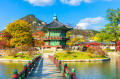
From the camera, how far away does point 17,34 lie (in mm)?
37031

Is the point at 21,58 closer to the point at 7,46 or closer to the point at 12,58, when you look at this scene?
the point at 12,58

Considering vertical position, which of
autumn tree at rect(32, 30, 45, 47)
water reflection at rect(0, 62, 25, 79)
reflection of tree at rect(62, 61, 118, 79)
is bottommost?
reflection of tree at rect(62, 61, 118, 79)

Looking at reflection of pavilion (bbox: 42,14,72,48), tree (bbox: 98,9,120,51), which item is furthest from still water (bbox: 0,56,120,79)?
tree (bbox: 98,9,120,51)

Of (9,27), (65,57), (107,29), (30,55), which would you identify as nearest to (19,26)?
(9,27)

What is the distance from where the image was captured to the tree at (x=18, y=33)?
37.2 metres

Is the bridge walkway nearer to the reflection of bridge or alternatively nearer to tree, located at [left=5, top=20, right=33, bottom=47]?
the reflection of bridge

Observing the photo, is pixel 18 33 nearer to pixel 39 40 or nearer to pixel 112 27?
pixel 39 40

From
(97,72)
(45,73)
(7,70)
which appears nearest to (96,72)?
(97,72)

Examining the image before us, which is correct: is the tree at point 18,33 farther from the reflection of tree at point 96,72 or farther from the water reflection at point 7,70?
the reflection of tree at point 96,72

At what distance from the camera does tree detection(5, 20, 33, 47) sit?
37156 millimetres

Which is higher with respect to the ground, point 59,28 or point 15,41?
point 59,28

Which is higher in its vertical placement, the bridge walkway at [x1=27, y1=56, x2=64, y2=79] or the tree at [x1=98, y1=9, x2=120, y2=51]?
the tree at [x1=98, y1=9, x2=120, y2=51]

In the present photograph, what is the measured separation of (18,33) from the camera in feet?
125

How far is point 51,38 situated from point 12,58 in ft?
44.5
